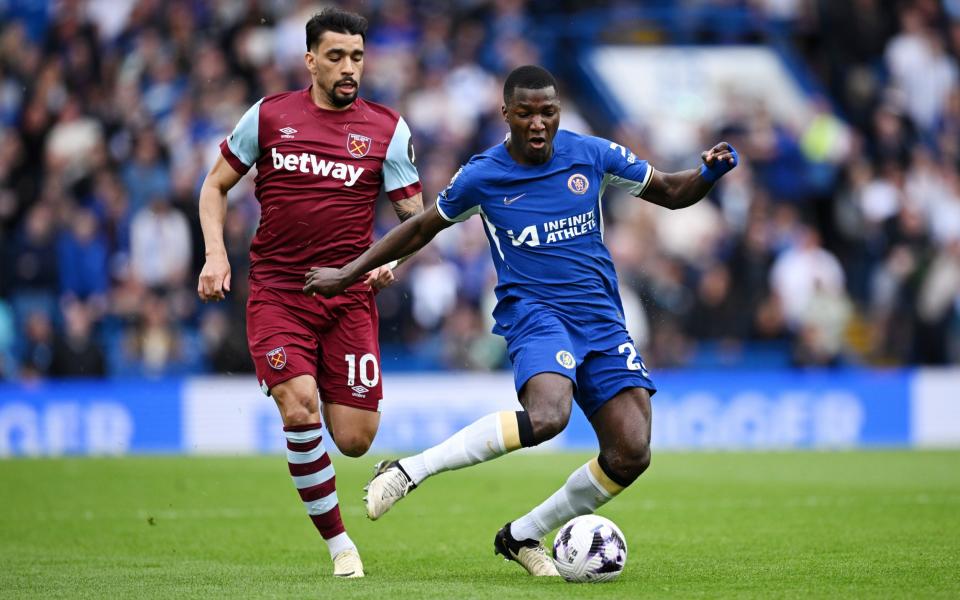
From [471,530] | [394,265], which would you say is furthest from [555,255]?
[471,530]

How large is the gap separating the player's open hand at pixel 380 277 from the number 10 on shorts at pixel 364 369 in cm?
43

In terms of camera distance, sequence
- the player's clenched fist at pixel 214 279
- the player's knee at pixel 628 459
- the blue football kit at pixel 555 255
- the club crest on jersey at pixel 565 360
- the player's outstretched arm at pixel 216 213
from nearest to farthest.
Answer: the club crest on jersey at pixel 565 360 < the player's knee at pixel 628 459 < the blue football kit at pixel 555 255 < the player's clenched fist at pixel 214 279 < the player's outstretched arm at pixel 216 213

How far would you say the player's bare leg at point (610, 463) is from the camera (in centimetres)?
770

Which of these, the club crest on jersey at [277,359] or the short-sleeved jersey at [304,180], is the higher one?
the short-sleeved jersey at [304,180]

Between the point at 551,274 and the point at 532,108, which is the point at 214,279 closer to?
the point at 551,274

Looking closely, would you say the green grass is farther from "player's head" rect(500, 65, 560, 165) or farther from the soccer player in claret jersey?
"player's head" rect(500, 65, 560, 165)

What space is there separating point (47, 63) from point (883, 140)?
39.7 feet

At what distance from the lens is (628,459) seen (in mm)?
7711

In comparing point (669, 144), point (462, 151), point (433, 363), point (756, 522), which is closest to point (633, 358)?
point (756, 522)

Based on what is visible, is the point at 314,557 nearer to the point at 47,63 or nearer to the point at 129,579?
the point at 129,579

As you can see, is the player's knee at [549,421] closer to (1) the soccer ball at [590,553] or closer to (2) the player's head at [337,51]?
(1) the soccer ball at [590,553]

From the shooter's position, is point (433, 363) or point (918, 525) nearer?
point (918, 525)

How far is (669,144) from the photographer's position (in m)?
21.7

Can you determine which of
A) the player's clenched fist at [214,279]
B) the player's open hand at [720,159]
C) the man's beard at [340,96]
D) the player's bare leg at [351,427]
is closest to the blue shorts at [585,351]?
the player's open hand at [720,159]
